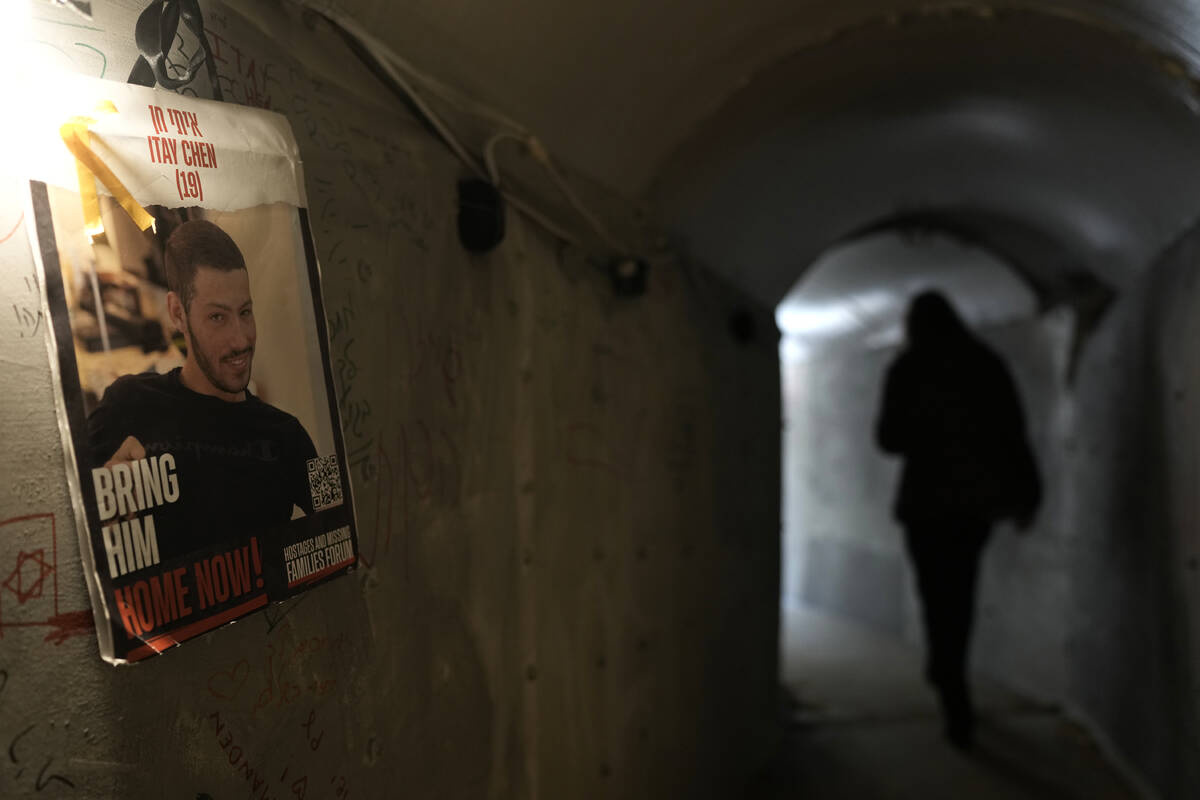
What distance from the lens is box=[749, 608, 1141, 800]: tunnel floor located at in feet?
12.8

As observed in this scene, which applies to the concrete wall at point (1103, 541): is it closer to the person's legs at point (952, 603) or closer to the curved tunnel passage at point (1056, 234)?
the curved tunnel passage at point (1056, 234)

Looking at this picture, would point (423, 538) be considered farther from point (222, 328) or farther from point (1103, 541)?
point (1103, 541)

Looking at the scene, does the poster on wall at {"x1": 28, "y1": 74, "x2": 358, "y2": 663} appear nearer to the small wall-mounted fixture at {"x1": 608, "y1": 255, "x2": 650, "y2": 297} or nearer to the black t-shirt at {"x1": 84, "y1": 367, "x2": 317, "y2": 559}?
the black t-shirt at {"x1": 84, "y1": 367, "x2": 317, "y2": 559}

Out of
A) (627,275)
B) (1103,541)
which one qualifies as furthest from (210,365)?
(1103,541)

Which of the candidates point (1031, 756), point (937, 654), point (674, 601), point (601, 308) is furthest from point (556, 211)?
point (1031, 756)

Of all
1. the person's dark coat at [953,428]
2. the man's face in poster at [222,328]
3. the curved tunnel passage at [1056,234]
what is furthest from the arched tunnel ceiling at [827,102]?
the person's dark coat at [953,428]

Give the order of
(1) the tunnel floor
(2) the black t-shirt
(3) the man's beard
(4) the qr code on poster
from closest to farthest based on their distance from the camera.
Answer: (2) the black t-shirt, (3) the man's beard, (4) the qr code on poster, (1) the tunnel floor

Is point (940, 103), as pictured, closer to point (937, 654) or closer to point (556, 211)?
point (556, 211)

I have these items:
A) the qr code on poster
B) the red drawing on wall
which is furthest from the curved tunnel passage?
the red drawing on wall

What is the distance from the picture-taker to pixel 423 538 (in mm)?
1656

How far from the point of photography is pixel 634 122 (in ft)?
8.71

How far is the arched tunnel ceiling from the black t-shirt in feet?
2.30

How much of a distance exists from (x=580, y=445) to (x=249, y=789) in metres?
1.34

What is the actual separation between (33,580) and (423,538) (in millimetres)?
802
